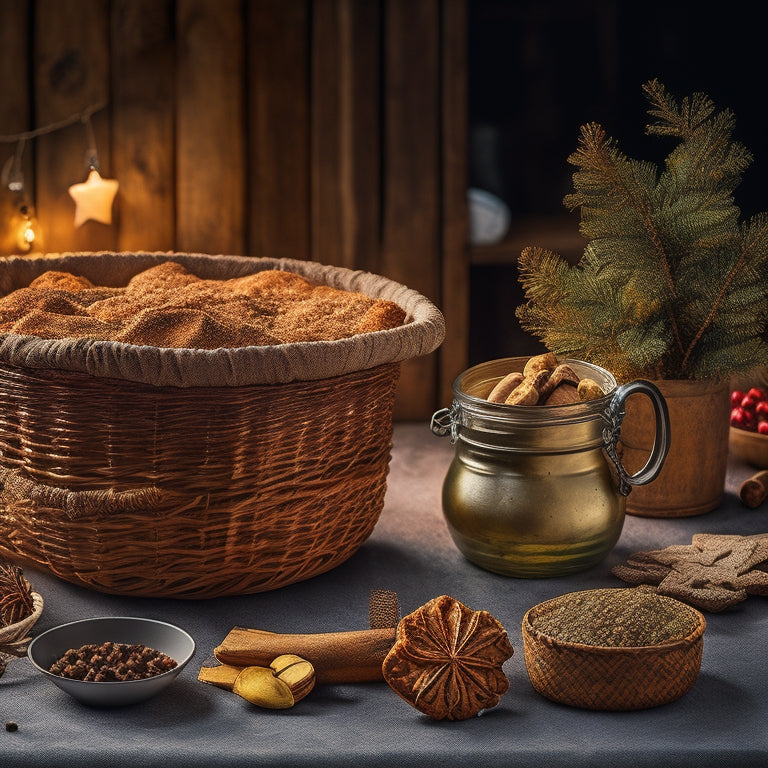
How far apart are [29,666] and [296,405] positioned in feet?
1.20

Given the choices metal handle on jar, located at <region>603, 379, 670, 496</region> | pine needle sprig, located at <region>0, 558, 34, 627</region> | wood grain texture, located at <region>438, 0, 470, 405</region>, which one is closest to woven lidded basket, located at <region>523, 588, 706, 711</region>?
metal handle on jar, located at <region>603, 379, 670, 496</region>

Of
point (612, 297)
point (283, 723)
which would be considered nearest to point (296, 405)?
point (283, 723)

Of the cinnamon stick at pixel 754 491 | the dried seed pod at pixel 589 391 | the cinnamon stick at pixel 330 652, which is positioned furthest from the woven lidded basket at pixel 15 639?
the cinnamon stick at pixel 754 491

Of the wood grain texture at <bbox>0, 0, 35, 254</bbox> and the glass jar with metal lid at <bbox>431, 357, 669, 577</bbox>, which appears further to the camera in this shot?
the wood grain texture at <bbox>0, 0, 35, 254</bbox>

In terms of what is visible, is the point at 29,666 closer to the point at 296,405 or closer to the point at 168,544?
the point at 168,544

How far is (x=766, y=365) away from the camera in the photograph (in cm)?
154

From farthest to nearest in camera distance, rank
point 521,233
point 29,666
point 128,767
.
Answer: point 521,233, point 29,666, point 128,767

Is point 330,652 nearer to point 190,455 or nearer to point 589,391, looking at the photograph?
point 190,455

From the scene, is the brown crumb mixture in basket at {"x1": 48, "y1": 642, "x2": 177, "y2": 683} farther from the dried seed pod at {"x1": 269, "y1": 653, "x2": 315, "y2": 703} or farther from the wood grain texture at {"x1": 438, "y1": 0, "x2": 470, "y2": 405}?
the wood grain texture at {"x1": 438, "y1": 0, "x2": 470, "y2": 405}

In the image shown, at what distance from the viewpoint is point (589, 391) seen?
137 cm

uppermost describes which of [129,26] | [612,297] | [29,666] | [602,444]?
[129,26]

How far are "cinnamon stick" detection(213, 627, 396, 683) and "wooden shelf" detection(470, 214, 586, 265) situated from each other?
104 centimetres

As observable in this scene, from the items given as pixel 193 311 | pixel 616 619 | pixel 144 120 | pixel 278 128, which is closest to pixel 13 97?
pixel 144 120

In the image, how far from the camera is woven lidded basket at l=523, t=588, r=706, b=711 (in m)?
1.07
